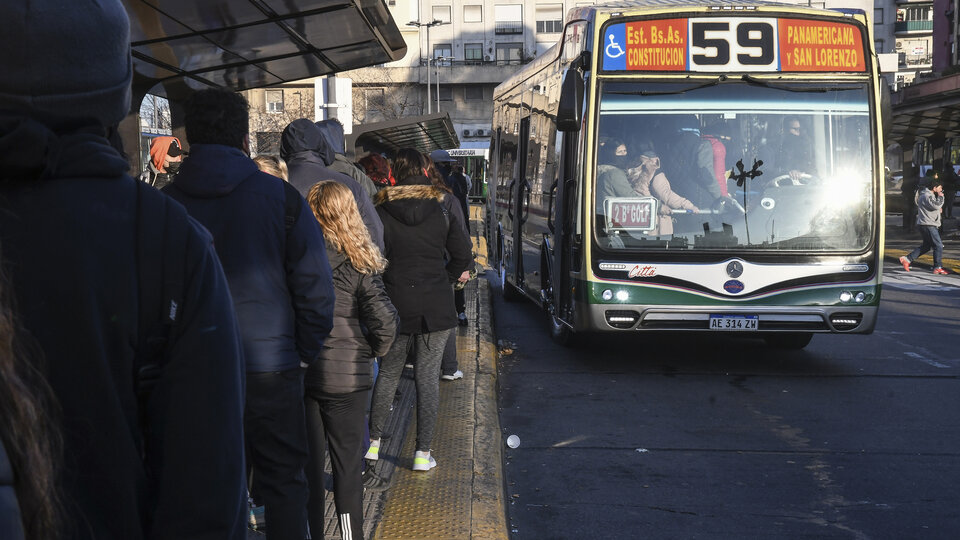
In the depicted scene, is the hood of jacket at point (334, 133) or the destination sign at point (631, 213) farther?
the destination sign at point (631, 213)

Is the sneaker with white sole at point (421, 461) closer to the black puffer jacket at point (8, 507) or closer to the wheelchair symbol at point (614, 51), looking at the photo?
the black puffer jacket at point (8, 507)

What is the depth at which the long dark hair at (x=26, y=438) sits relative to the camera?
130 centimetres

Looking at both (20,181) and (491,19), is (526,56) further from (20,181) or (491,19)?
(20,181)

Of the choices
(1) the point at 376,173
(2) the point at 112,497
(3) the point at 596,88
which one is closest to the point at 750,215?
(3) the point at 596,88

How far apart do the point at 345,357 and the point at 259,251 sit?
986 mm

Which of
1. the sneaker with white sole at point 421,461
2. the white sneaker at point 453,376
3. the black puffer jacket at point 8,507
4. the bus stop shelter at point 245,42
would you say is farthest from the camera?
the white sneaker at point 453,376

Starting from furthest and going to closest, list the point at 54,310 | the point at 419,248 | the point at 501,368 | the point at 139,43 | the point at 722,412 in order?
the point at 501,368, the point at 722,412, the point at 139,43, the point at 419,248, the point at 54,310

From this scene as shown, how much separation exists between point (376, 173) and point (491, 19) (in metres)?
65.9

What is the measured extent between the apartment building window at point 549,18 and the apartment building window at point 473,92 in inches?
218

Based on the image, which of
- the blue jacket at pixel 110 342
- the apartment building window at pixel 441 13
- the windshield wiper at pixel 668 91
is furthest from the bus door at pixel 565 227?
the apartment building window at pixel 441 13

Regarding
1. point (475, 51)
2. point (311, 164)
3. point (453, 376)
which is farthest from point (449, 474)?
point (475, 51)

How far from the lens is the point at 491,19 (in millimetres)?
71312

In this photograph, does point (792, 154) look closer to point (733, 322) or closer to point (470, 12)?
point (733, 322)

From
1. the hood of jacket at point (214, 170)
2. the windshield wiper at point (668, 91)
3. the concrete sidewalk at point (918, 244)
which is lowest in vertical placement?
the concrete sidewalk at point (918, 244)
